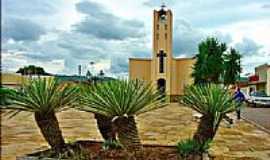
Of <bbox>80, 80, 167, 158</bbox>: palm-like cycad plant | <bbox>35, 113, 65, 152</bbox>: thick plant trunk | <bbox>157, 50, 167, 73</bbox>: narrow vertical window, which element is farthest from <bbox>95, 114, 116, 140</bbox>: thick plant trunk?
<bbox>157, 50, 167, 73</bbox>: narrow vertical window

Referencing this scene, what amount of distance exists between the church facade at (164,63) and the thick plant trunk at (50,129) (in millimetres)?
42315

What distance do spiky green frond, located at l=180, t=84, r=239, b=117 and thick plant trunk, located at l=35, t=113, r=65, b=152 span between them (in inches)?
81.6

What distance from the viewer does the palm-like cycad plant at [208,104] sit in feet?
21.1

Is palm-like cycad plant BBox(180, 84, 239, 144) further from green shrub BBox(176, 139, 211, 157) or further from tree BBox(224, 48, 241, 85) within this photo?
tree BBox(224, 48, 241, 85)

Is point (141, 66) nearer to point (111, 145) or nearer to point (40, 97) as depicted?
point (111, 145)

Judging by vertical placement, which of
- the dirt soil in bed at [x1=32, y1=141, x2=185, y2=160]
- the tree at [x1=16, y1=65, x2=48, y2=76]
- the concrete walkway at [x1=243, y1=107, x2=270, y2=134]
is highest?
the tree at [x1=16, y1=65, x2=48, y2=76]

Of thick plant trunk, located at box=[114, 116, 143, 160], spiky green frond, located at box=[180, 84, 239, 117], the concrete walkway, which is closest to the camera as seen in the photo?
thick plant trunk, located at box=[114, 116, 143, 160]

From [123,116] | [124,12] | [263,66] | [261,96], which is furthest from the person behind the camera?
[263,66]

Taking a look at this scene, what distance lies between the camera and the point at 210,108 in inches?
253

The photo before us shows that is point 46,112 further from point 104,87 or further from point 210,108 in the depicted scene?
point 210,108

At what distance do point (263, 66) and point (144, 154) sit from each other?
4555cm

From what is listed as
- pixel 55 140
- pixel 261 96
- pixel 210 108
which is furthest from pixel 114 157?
pixel 261 96

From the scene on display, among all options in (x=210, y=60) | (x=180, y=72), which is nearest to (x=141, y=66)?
(x=180, y=72)

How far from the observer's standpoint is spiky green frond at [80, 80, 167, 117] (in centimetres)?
612
